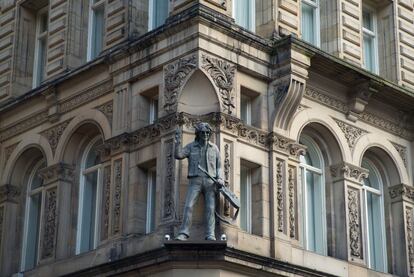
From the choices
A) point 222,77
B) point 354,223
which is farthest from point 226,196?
point 354,223

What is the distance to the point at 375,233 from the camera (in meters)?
28.3

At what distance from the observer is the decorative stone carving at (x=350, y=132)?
27469 mm

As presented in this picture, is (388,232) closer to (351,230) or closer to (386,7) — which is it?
(351,230)

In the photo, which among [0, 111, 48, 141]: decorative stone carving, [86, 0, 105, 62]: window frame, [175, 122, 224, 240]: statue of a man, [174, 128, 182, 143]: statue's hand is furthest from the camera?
[0, 111, 48, 141]: decorative stone carving

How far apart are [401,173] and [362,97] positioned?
9.21 feet

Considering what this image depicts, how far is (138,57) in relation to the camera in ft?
83.6

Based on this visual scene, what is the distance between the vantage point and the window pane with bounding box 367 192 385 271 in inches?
1101

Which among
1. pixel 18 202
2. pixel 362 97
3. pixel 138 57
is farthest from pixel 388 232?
pixel 18 202

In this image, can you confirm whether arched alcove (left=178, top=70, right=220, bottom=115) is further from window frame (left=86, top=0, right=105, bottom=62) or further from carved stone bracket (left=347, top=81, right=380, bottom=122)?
carved stone bracket (left=347, top=81, right=380, bottom=122)

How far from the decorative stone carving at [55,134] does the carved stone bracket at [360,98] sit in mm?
8072

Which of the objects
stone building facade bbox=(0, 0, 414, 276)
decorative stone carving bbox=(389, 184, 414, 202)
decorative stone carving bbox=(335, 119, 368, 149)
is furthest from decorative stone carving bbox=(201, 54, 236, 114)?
decorative stone carving bbox=(389, 184, 414, 202)

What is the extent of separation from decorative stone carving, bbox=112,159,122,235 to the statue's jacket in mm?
2580

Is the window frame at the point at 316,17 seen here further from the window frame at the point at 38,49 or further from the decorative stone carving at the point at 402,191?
the window frame at the point at 38,49

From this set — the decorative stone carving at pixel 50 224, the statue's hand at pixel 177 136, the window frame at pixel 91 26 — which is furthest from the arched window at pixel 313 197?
the decorative stone carving at pixel 50 224
